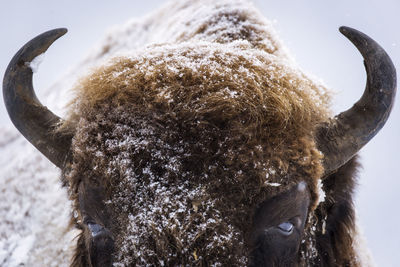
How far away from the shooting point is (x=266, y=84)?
8.46 feet

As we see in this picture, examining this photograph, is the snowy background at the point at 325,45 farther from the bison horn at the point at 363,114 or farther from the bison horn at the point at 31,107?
the bison horn at the point at 31,107

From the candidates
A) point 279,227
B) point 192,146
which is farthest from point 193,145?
point 279,227

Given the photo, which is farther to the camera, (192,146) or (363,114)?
(363,114)

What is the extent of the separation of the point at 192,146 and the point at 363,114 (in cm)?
109

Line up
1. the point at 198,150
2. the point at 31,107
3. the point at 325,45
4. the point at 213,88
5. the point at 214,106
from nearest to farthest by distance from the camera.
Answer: the point at 198,150, the point at 214,106, the point at 213,88, the point at 31,107, the point at 325,45

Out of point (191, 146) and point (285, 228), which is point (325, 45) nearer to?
point (285, 228)

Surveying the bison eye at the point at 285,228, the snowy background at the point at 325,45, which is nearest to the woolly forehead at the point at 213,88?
the bison eye at the point at 285,228

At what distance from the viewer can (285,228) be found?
2393mm

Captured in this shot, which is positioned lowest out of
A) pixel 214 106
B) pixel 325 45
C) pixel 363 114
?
pixel 325 45

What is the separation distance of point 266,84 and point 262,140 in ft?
1.31

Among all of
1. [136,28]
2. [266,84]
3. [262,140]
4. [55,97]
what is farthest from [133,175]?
[136,28]

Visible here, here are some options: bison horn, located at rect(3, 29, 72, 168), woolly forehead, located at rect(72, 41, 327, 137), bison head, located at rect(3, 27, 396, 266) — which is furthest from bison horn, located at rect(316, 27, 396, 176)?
bison horn, located at rect(3, 29, 72, 168)

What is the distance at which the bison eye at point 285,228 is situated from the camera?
93.7 inches

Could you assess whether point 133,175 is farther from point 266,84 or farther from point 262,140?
point 266,84
